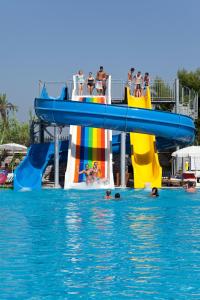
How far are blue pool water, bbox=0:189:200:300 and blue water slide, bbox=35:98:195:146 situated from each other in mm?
5430

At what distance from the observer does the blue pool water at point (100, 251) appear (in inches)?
244

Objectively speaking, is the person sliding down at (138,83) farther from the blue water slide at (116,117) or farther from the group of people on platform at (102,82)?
the blue water slide at (116,117)

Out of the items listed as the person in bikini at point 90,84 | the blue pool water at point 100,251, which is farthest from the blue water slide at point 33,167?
the blue pool water at point 100,251

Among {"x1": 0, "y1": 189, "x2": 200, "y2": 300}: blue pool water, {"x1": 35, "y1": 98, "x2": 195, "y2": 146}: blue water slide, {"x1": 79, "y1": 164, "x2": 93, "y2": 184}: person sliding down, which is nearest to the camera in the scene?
{"x1": 0, "y1": 189, "x2": 200, "y2": 300}: blue pool water

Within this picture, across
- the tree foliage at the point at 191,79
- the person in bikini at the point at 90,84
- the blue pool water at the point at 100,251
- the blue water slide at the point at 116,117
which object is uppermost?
the tree foliage at the point at 191,79

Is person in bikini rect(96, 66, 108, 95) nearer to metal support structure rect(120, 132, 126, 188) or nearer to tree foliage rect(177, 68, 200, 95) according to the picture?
metal support structure rect(120, 132, 126, 188)

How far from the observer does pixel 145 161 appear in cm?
2153

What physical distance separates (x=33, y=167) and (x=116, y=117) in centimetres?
389

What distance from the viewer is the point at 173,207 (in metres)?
14.6

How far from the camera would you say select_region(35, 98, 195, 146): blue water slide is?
65.3 feet

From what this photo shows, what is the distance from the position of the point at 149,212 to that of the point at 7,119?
43.4 metres

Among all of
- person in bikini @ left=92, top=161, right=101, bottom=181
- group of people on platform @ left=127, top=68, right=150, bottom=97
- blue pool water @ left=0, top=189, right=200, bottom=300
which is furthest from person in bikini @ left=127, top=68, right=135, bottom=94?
blue pool water @ left=0, top=189, right=200, bottom=300

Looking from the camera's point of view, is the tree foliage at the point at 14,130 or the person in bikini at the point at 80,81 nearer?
the person in bikini at the point at 80,81

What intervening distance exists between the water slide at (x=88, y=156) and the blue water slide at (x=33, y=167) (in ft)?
3.22
